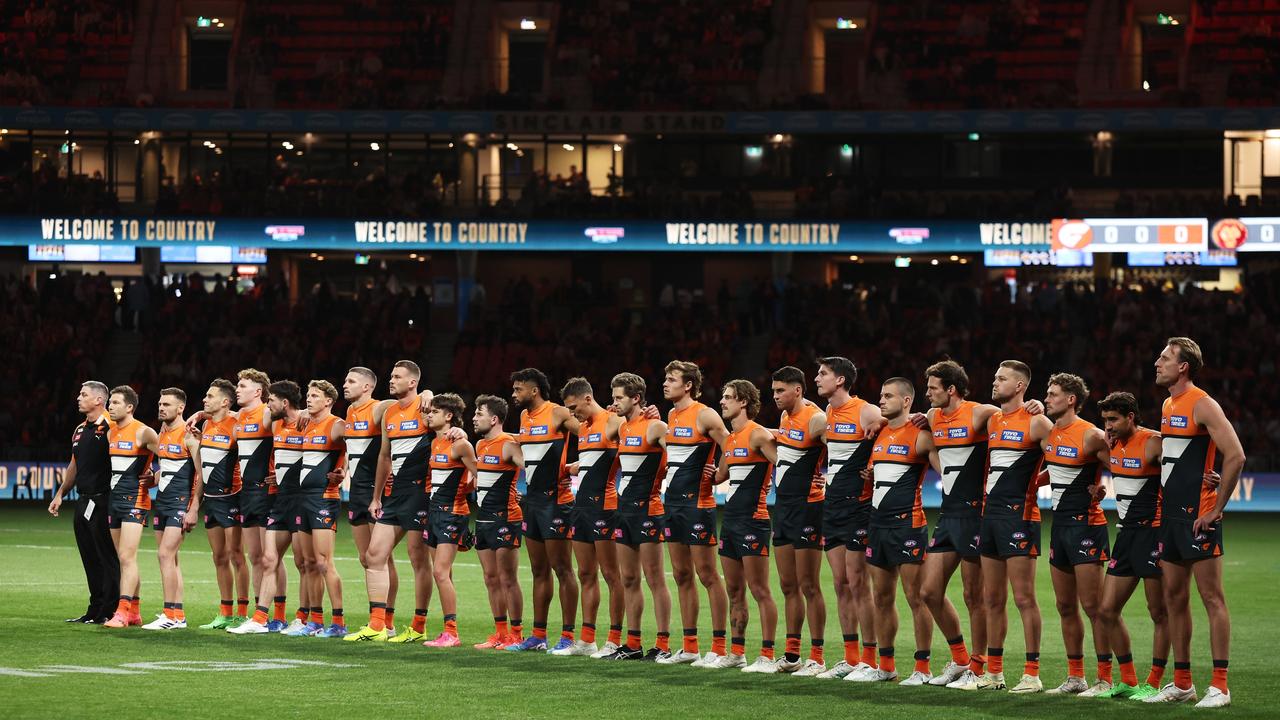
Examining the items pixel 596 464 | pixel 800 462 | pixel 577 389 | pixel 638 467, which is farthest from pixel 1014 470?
pixel 577 389

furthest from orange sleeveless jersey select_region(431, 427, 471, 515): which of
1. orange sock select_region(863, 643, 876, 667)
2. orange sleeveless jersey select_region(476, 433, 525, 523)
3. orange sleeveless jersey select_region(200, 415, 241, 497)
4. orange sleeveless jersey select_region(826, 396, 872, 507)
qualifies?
orange sock select_region(863, 643, 876, 667)

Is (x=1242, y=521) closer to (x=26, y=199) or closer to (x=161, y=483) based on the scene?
(x=161, y=483)

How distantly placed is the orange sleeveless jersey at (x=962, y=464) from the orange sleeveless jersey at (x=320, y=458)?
6.28 m

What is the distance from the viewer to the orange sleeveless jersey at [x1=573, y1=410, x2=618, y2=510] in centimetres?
1578

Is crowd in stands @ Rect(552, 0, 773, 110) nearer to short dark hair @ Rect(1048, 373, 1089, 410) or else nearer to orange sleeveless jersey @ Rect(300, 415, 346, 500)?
orange sleeveless jersey @ Rect(300, 415, 346, 500)

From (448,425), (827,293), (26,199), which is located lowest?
(448,425)

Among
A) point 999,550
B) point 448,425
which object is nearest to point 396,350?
point 448,425

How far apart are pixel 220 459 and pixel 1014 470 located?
8.39 metres

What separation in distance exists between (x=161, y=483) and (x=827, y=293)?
92.0 feet

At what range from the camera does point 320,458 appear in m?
17.1

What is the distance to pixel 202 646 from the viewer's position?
1586 centimetres

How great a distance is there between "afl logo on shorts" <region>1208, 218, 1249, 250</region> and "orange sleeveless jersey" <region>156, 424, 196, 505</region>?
30828 millimetres

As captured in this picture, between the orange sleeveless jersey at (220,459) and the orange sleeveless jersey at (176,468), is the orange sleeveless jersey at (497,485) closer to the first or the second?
the orange sleeveless jersey at (220,459)

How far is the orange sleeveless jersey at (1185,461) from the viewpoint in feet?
41.7
